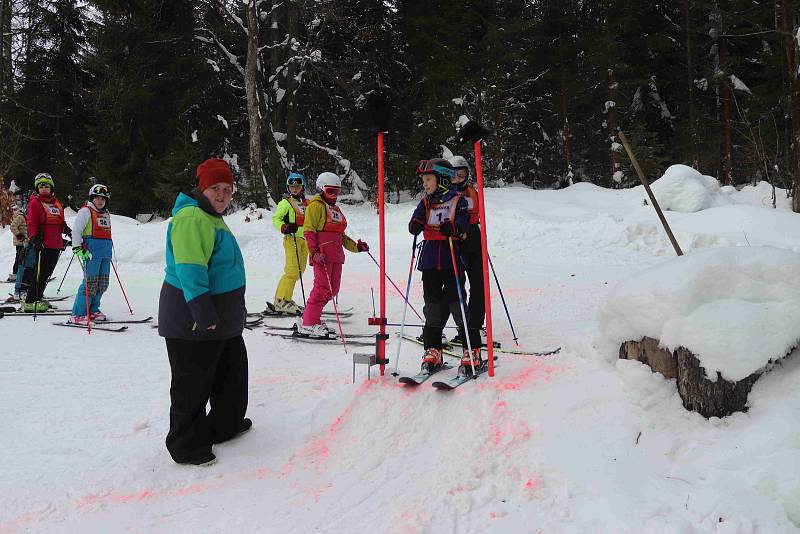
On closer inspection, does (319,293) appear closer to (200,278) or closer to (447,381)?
(447,381)

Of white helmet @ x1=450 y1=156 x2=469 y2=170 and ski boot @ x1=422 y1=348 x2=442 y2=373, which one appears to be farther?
white helmet @ x1=450 y1=156 x2=469 y2=170

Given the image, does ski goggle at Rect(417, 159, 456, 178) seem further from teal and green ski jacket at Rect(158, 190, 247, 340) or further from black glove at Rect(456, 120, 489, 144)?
teal and green ski jacket at Rect(158, 190, 247, 340)

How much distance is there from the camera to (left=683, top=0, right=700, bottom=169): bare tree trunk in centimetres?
2430

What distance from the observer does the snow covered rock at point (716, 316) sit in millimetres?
3135

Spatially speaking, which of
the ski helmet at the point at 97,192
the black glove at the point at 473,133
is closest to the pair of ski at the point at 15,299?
the ski helmet at the point at 97,192

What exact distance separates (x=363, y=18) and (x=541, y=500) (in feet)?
75.2

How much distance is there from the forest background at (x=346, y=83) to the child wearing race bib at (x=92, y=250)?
9.75 metres

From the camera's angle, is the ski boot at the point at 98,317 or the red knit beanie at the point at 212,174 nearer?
the red knit beanie at the point at 212,174

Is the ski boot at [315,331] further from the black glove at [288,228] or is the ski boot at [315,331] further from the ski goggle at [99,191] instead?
the ski goggle at [99,191]

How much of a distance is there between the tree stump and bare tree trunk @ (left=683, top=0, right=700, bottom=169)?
24.1 m

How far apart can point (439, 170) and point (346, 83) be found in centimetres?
1587

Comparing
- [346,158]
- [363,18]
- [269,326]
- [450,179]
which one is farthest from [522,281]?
[363,18]

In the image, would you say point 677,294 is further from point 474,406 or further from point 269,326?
point 269,326

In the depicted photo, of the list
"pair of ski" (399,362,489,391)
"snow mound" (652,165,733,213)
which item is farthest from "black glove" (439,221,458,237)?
"snow mound" (652,165,733,213)
